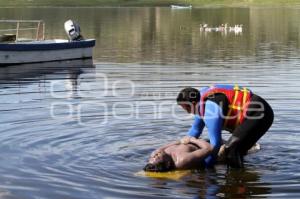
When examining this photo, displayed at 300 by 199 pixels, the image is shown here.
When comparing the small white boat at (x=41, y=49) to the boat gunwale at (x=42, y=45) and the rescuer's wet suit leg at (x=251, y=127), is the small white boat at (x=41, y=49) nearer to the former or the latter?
the boat gunwale at (x=42, y=45)

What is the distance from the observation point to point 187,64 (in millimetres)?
36656

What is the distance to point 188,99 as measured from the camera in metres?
12.0

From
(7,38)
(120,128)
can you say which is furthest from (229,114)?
(7,38)

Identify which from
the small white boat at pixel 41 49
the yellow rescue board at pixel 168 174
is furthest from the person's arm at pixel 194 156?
the small white boat at pixel 41 49

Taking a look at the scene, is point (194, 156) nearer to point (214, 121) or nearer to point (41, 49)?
point (214, 121)

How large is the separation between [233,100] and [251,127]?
692 mm

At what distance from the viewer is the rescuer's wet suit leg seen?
12.8 metres

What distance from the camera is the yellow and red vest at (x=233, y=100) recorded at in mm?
12445

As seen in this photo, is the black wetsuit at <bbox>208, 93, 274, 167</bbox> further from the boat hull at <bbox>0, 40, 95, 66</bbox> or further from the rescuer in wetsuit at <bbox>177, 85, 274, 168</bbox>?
the boat hull at <bbox>0, 40, 95, 66</bbox>

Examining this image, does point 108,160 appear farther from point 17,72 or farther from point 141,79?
point 17,72

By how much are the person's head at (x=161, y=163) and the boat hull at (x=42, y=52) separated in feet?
78.0

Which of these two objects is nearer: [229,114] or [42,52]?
[229,114]

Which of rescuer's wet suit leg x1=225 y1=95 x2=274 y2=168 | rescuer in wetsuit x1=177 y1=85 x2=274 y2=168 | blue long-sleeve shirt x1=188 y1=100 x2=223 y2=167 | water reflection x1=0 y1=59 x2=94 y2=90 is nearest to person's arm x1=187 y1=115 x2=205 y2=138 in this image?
rescuer in wetsuit x1=177 y1=85 x2=274 y2=168

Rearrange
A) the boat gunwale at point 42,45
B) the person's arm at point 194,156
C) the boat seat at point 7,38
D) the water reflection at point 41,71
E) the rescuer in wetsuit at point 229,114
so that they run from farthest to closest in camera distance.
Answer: the boat seat at point 7,38 < the boat gunwale at point 42,45 < the water reflection at point 41,71 < the person's arm at point 194,156 < the rescuer in wetsuit at point 229,114
